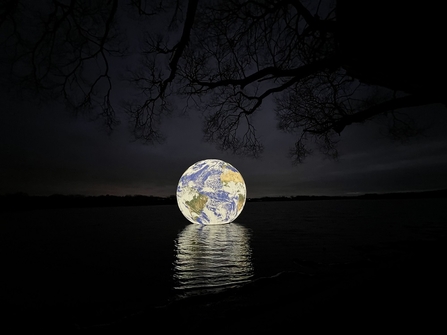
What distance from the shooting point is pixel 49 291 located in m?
3.53

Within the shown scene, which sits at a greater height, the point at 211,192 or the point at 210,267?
the point at 211,192

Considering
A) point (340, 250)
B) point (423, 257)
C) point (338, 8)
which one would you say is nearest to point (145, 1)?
point (338, 8)

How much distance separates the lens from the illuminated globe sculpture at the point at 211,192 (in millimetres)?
10797

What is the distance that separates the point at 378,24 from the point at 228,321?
3323 mm

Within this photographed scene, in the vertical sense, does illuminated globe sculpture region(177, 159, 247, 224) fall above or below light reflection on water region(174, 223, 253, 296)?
above

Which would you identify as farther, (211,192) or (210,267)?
(211,192)

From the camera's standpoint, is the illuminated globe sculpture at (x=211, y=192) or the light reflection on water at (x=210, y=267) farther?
the illuminated globe sculpture at (x=211, y=192)

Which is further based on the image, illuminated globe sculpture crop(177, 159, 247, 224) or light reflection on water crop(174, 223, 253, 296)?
illuminated globe sculpture crop(177, 159, 247, 224)

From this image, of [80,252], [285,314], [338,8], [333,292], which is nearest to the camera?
[285,314]

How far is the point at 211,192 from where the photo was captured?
10.6 metres

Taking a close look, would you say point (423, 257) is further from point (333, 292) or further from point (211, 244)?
point (211, 244)

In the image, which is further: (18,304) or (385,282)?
(18,304)

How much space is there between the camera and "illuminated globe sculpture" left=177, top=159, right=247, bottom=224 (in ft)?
35.4

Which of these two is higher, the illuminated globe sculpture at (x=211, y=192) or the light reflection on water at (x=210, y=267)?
the illuminated globe sculpture at (x=211, y=192)
